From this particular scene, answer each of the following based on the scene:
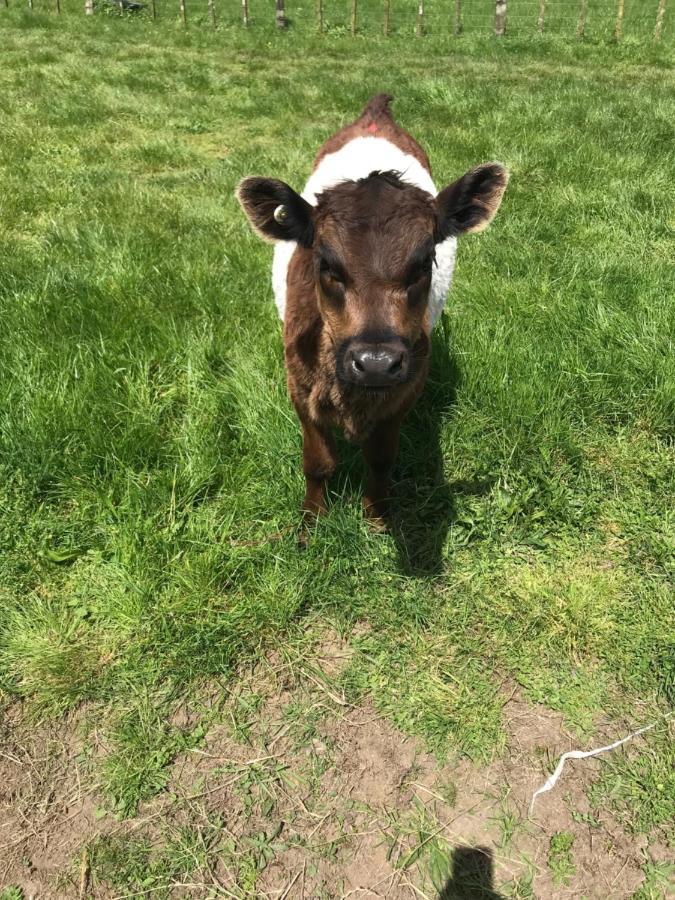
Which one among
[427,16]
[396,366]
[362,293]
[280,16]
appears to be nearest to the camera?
[396,366]

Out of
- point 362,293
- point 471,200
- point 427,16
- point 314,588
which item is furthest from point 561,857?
point 427,16

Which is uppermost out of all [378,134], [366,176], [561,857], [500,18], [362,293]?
[500,18]

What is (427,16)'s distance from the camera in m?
18.6

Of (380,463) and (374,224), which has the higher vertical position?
(374,224)

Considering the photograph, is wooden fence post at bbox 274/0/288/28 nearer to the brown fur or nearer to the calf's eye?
the brown fur

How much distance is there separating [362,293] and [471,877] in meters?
1.98

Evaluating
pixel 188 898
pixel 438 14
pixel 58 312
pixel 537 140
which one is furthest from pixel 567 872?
pixel 438 14

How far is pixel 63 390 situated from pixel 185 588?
130 cm

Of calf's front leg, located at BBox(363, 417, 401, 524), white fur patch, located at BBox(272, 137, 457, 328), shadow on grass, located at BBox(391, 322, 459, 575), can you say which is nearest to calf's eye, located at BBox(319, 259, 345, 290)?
calf's front leg, located at BBox(363, 417, 401, 524)

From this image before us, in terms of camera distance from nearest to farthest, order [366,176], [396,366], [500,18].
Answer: [396,366] → [366,176] → [500,18]

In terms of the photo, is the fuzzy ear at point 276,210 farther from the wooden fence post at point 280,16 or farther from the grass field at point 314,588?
the wooden fence post at point 280,16

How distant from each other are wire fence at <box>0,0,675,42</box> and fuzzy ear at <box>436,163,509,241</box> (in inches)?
598

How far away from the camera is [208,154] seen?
7281 millimetres

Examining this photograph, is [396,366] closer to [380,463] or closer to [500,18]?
[380,463]
